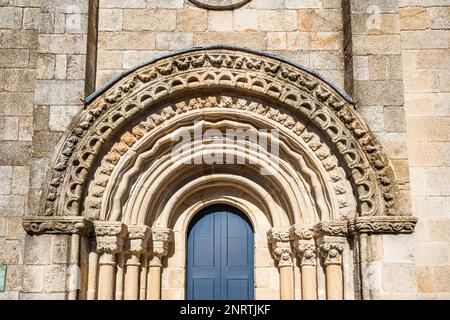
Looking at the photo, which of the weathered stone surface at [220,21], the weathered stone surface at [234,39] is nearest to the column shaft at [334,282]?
the weathered stone surface at [234,39]

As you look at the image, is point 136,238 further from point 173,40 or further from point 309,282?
point 173,40

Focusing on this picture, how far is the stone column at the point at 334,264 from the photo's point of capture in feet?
25.8

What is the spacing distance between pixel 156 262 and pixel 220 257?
88 centimetres

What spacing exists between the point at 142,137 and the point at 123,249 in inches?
56.4

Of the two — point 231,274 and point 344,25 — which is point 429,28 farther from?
point 231,274

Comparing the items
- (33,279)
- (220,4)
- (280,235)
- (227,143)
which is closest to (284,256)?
(280,235)

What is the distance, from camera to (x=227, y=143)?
8562mm

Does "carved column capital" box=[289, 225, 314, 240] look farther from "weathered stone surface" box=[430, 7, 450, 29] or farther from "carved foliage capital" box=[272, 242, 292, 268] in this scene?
"weathered stone surface" box=[430, 7, 450, 29]

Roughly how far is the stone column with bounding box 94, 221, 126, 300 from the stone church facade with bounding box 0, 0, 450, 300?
23 mm

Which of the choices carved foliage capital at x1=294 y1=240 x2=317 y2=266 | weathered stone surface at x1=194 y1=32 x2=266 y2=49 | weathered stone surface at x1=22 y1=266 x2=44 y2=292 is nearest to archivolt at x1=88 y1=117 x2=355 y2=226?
carved foliage capital at x1=294 y1=240 x2=317 y2=266

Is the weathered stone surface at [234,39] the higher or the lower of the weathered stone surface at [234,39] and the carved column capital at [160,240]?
the higher

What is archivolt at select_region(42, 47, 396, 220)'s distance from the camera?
783 cm

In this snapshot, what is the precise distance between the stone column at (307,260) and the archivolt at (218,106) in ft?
→ 2.59

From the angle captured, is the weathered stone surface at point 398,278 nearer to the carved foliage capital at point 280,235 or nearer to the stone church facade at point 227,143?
the stone church facade at point 227,143
